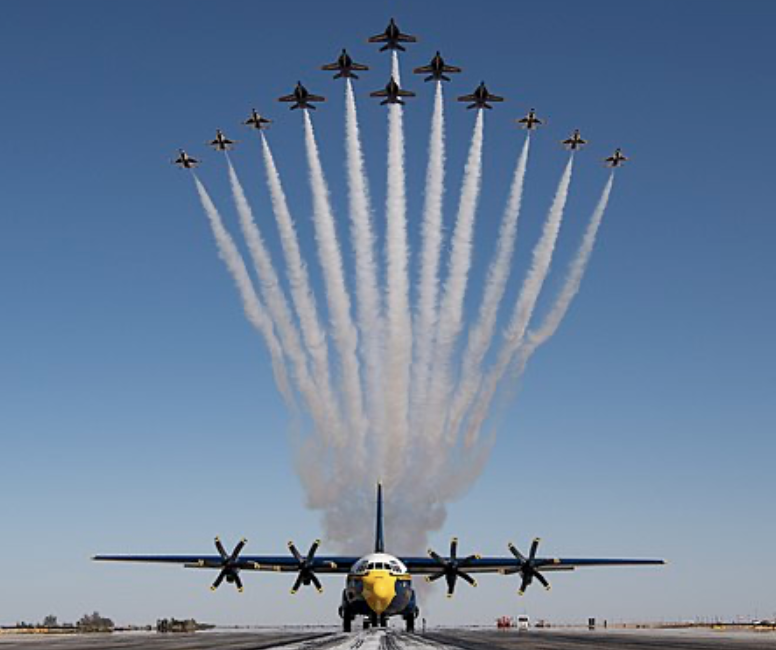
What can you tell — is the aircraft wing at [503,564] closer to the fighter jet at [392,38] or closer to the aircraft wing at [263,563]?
the aircraft wing at [263,563]

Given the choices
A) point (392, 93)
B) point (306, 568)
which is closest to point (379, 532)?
point (306, 568)

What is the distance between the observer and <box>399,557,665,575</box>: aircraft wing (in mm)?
70688

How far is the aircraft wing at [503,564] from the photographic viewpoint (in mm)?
70688

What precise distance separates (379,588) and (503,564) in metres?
19.4

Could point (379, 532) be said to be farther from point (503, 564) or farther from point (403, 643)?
point (403, 643)

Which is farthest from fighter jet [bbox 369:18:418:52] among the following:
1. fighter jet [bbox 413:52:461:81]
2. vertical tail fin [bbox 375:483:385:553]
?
vertical tail fin [bbox 375:483:385:553]

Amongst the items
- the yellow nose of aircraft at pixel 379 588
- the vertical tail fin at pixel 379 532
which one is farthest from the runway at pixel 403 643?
the vertical tail fin at pixel 379 532

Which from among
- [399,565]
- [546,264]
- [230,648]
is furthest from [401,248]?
[230,648]

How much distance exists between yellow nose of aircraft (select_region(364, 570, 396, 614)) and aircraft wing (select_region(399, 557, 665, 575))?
45.1 ft

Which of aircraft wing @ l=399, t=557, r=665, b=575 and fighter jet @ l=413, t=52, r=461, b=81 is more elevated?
fighter jet @ l=413, t=52, r=461, b=81

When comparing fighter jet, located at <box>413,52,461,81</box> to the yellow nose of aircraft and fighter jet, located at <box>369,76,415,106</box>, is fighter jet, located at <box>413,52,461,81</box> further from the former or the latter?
the yellow nose of aircraft

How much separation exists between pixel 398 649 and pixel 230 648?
840cm

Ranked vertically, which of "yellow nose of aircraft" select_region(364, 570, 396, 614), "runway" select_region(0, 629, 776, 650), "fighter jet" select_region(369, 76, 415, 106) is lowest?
"runway" select_region(0, 629, 776, 650)

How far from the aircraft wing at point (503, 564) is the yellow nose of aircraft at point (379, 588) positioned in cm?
1376
